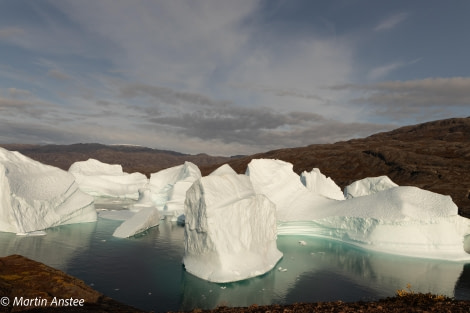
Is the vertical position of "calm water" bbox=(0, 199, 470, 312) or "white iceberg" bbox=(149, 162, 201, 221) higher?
"white iceberg" bbox=(149, 162, 201, 221)

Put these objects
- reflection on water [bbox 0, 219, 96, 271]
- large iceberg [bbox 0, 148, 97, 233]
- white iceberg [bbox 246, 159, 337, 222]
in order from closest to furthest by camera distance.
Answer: reflection on water [bbox 0, 219, 96, 271]
large iceberg [bbox 0, 148, 97, 233]
white iceberg [bbox 246, 159, 337, 222]

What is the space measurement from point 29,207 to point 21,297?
2097 cm

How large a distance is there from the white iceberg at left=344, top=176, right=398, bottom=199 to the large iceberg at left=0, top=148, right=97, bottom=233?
33598 millimetres

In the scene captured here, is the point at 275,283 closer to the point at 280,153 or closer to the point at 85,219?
the point at 85,219

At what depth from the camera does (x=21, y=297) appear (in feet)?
34.1

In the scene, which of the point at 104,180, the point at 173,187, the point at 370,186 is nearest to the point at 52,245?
the point at 173,187

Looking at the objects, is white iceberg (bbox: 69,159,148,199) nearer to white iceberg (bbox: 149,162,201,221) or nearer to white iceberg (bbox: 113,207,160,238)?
white iceberg (bbox: 149,162,201,221)

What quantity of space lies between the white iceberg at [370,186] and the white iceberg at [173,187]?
75.5 feet

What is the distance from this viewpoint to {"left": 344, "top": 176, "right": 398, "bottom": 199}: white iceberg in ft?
139

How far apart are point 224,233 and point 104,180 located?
1956 inches

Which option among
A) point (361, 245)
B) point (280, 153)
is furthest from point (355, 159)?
point (361, 245)

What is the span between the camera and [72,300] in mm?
11117

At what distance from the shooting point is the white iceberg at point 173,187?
4244 cm

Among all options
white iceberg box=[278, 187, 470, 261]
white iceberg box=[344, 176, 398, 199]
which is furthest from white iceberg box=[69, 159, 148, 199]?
white iceberg box=[278, 187, 470, 261]
